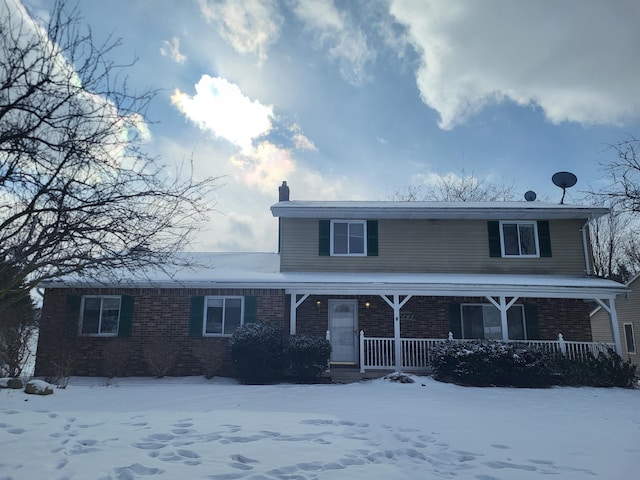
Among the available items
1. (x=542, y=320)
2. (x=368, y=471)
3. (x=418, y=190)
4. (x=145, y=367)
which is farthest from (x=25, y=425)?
(x=418, y=190)

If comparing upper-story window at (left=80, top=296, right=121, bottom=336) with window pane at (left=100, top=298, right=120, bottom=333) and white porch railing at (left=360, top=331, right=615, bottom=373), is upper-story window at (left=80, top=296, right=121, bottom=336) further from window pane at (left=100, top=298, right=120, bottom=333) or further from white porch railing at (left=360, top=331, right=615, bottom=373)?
white porch railing at (left=360, top=331, right=615, bottom=373)

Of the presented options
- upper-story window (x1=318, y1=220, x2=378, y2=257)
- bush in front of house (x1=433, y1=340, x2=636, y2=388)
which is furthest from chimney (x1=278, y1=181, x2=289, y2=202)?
bush in front of house (x1=433, y1=340, x2=636, y2=388)

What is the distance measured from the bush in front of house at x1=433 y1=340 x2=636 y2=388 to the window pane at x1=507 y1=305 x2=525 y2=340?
2181 mm

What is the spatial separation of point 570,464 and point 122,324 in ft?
38.5

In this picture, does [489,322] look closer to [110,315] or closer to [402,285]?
[402,285]

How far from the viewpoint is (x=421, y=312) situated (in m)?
13.8

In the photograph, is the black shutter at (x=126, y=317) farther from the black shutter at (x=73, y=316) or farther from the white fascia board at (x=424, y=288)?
the black shutter at (x=73, y=316)

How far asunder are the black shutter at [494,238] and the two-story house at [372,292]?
1.3 inches

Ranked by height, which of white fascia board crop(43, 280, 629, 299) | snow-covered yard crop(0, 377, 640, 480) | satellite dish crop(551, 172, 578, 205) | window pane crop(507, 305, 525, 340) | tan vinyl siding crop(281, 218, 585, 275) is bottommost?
snow-covered yard crop(0, 377, 640, 480)

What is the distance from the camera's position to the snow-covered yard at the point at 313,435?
14.3 ft

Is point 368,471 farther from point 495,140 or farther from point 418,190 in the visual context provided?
point 418,190

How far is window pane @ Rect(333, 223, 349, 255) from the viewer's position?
14.2 m

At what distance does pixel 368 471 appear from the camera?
14.3 ft

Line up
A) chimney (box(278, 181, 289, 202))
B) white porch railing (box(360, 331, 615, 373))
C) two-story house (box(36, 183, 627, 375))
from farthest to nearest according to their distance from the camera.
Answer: chimney (box(278, 181, 289, 202)) < two-story house (box(36, 183, 627, 375)) < white porch railing (box(360, 331, 615, 373))
